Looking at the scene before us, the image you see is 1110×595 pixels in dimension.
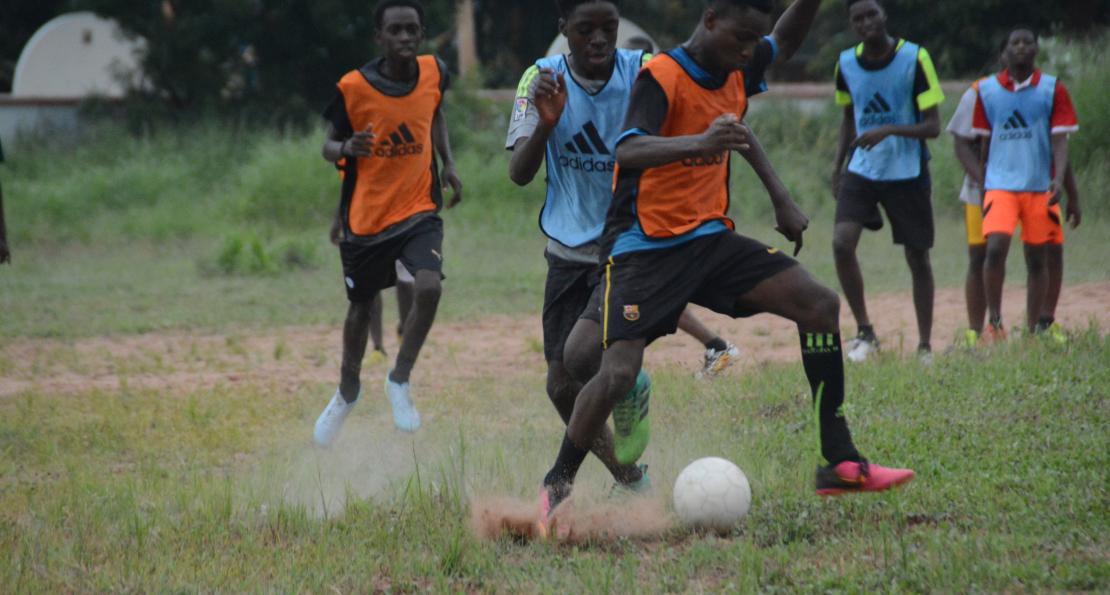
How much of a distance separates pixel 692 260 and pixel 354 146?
2.63 meters

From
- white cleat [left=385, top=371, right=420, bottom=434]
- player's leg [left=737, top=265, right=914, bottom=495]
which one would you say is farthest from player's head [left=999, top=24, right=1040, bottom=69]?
white cleat [left=385, top=371, right=420, bottom=434]

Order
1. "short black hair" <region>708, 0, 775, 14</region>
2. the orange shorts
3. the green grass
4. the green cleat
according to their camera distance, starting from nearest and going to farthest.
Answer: the green grass
"short black hair" <region>708, 0, 775, 14</region>
the green cleat
the orange shorts

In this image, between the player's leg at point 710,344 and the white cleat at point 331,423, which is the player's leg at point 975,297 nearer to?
the player's leg at point 710,344

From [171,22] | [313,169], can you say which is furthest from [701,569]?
[171,22]

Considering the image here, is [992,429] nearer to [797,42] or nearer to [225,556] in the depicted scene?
[797,42]

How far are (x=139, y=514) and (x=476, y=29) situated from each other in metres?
23.8

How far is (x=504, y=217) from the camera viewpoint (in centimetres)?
1545

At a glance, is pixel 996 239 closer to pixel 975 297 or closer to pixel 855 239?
pixel 975 297

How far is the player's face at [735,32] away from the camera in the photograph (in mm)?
3652

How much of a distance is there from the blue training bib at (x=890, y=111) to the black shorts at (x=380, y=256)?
2830 mm

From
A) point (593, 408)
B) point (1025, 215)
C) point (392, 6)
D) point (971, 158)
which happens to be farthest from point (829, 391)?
point (971, 158)

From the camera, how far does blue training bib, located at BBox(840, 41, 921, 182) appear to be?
6.66 meters

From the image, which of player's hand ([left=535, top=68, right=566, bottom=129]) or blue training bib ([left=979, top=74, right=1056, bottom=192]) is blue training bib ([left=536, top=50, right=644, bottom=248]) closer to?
player's hand ([left=535, top=68, right=566, bottom=129])

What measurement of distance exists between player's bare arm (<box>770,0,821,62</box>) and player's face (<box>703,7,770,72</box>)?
0.48 metres
